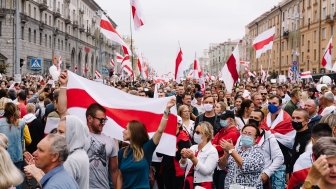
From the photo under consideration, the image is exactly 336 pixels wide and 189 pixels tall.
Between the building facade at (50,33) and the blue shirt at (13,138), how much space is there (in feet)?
51.4

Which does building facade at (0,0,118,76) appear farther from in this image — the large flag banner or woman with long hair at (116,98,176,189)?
woman with long hair at (116,98,176,189)

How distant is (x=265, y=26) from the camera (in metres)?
93.2

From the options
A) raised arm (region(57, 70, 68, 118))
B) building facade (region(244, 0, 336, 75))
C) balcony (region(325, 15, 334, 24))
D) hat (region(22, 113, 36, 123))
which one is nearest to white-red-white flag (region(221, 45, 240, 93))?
hat (region(22, 113, 36, 123))

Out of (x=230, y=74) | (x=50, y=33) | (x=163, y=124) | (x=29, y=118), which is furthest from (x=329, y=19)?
(x=163, y=124)

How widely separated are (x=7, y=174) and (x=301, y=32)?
71.5 m

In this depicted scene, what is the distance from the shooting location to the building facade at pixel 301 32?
62056mm

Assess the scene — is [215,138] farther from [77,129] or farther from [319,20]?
[319,20]

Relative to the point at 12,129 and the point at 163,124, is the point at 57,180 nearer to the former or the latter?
the point at 163,124

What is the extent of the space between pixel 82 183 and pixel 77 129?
0.48 metres

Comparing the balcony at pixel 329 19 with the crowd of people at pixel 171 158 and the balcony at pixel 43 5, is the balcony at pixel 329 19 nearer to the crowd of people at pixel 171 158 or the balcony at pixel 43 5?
the balcony at pixel 43 5

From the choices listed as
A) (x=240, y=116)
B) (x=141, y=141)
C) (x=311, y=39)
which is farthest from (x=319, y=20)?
(x=141, y=141)

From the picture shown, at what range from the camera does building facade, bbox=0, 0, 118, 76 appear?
171ft

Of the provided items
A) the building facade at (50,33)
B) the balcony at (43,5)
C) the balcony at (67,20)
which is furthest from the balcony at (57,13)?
the balcony at (43,5)

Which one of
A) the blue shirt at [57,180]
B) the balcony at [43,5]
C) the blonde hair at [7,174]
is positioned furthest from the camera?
the balcony at [43,5]
